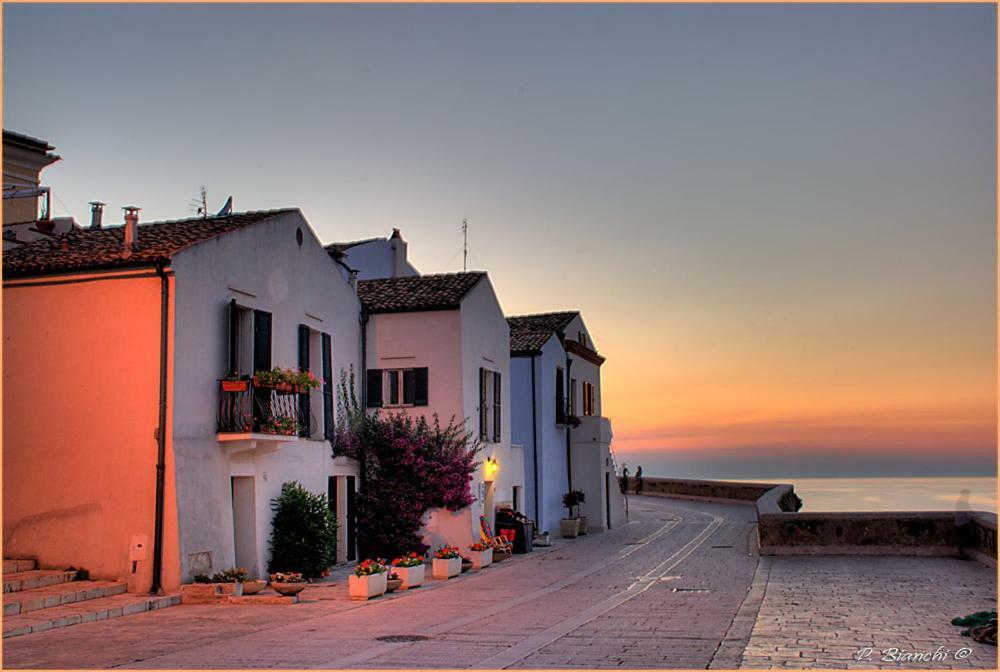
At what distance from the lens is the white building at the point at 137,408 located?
1581cm

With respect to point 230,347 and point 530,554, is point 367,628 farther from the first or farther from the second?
point 530,554

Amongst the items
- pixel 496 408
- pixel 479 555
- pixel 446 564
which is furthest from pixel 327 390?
pixel 496 408

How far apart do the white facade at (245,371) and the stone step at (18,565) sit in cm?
244

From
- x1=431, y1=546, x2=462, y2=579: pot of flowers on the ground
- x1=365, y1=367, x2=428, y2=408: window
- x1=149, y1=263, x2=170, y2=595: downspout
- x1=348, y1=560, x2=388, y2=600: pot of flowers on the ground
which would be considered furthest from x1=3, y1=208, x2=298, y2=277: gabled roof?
x1=431, y1=546, x2=462, y2=579: pot of flowers on the ground

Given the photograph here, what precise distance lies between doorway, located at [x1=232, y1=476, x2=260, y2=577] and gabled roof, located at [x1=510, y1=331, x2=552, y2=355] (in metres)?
15.3

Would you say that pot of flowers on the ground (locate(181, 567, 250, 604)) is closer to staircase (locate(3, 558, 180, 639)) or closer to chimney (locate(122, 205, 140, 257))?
staircase (locate(3, 558, 180, 639))

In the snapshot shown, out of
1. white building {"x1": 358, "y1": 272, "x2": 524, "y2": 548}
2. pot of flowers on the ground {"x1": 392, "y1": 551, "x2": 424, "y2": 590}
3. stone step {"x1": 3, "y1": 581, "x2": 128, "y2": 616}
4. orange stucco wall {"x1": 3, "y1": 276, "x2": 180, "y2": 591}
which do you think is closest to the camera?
stone step {"x1": 3, "y1": 581, "x2": 128, "y2": 616}

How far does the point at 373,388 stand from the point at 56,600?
35.1 feet

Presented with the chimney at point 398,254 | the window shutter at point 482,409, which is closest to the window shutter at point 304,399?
the window shutter at point 482,409

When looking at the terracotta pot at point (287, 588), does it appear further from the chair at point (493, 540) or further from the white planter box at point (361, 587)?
the chair at point (493, 540)

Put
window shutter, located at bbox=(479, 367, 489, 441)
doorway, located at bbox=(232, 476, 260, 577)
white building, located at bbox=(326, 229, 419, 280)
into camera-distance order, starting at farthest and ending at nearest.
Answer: white building, located at bbox=(326, 229, 419, 280) → window shutter, located at bbox=(479, 367, 489, 441) → doorway, located at bbox=(232, 476, 260, 577)

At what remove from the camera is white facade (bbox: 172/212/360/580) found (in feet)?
53.0

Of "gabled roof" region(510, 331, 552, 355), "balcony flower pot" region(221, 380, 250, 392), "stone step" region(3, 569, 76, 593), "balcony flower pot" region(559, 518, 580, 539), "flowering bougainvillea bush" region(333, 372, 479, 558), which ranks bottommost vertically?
"balcony flower pot" region(559, 518, 580, 539)

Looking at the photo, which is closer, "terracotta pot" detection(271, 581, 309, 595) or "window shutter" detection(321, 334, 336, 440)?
→ "terracotta pot" detection(271, 581, 309, 595)
